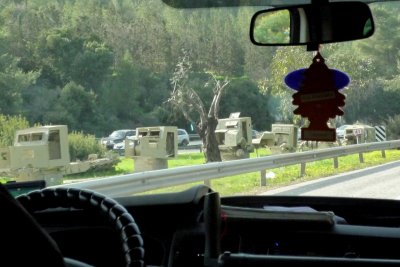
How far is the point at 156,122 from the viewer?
6844mm

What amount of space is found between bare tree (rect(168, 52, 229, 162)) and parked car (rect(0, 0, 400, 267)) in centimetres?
5

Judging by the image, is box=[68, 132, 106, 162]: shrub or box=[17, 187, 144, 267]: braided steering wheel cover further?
box=[68, 132, 106, 162]: shrub

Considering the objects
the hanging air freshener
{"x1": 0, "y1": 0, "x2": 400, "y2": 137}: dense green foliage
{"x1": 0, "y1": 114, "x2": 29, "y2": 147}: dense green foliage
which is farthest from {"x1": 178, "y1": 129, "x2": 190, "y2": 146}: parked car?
the hanging air freshener

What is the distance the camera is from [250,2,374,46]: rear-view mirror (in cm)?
404

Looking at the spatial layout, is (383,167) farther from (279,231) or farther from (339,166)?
(279,231)

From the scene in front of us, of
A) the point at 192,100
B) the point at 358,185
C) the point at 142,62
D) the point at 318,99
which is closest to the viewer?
the point at 318,99

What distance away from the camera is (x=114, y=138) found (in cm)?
952

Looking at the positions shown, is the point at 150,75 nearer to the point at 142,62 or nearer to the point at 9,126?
the point at 142,62

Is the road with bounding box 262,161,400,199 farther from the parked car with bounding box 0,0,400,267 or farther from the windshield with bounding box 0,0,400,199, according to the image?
the windshield with bounding box 0,0,400,199

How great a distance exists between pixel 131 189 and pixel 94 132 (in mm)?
1213

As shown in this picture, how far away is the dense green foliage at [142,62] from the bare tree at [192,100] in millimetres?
98

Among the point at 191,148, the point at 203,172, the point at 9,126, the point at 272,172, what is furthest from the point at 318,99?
the point at 272,172

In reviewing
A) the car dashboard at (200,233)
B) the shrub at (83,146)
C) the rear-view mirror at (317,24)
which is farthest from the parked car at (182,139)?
the car dashboard at (200,233)

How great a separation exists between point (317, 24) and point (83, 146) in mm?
5159
